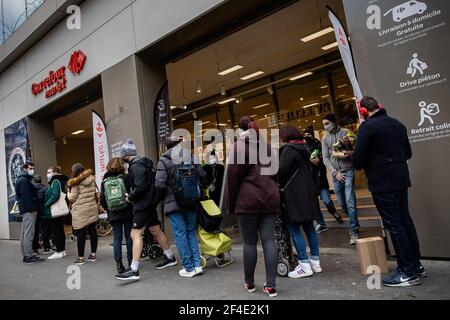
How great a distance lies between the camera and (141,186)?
187 inches

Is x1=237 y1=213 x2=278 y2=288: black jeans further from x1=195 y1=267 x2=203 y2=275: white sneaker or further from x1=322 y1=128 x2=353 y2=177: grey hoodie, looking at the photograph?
x1=322 y1=128 x2=353 y2=177: grey hoodie

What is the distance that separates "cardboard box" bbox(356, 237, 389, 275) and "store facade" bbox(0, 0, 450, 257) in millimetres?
749

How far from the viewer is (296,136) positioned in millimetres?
4086

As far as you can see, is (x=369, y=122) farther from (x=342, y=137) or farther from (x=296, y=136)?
(x=342, y=137)

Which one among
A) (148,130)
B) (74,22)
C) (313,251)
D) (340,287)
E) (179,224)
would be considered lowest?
(340,287)

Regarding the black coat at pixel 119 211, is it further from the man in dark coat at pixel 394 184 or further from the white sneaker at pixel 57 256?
the man in dark coat at pixel 394 184

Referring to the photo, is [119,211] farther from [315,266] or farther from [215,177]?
[315,266]

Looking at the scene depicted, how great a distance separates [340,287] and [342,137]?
2.49 metres

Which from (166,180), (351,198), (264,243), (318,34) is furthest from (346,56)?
(318,34)

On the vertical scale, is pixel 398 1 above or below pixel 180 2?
below

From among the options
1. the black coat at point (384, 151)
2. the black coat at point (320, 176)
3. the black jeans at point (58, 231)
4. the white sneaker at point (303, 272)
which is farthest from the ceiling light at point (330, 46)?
the black jeans at point (58, 231)

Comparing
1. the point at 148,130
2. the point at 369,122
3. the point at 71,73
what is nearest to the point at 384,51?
the point at 369,122

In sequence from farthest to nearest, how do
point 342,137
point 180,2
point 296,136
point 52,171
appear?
point 52,171
point 180,2
point 342,137
point 296,136

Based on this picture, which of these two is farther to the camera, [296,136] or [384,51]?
[384,51]
